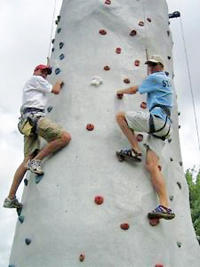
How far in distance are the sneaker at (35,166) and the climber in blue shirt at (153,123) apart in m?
0.89

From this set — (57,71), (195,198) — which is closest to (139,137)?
(57,71)

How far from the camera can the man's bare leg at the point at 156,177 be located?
4.71m

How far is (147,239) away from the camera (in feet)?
15.0

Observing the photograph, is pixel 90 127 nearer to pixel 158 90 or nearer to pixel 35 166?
pixel 35 166

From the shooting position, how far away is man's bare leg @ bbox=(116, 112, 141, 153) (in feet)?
16.2

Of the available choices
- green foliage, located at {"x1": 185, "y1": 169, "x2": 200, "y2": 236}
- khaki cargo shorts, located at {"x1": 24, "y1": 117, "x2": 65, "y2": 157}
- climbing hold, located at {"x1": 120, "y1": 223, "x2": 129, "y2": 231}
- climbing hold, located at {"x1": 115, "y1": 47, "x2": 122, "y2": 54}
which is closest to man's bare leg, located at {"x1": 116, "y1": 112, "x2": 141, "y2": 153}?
khaki cargo shorts, located at {"x1": 24, "y1": 117, "x2": 65, "y2": 157}

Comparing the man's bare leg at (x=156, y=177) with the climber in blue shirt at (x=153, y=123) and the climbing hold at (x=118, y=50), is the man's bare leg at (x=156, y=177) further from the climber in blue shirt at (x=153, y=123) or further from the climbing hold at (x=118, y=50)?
the climbing hold at (x=118, y=50)

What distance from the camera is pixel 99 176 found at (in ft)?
15.9

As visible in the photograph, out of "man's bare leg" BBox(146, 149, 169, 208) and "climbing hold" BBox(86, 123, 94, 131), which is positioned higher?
"climbing hold" BBox(86, 123, 94, 131)

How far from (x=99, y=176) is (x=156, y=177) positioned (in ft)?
2.04

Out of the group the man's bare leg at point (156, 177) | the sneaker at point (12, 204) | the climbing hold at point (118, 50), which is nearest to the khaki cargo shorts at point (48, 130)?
the sneaker at point (12, 204)

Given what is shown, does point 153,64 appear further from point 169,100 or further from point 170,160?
point 170,160

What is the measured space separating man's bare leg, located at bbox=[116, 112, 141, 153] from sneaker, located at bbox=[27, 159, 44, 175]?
1.03 metres

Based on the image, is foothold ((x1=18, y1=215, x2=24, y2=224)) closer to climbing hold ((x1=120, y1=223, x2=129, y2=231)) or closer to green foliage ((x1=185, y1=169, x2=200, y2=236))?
climbing hold ((x1=120, y1=223, x2=129, y2=231))
